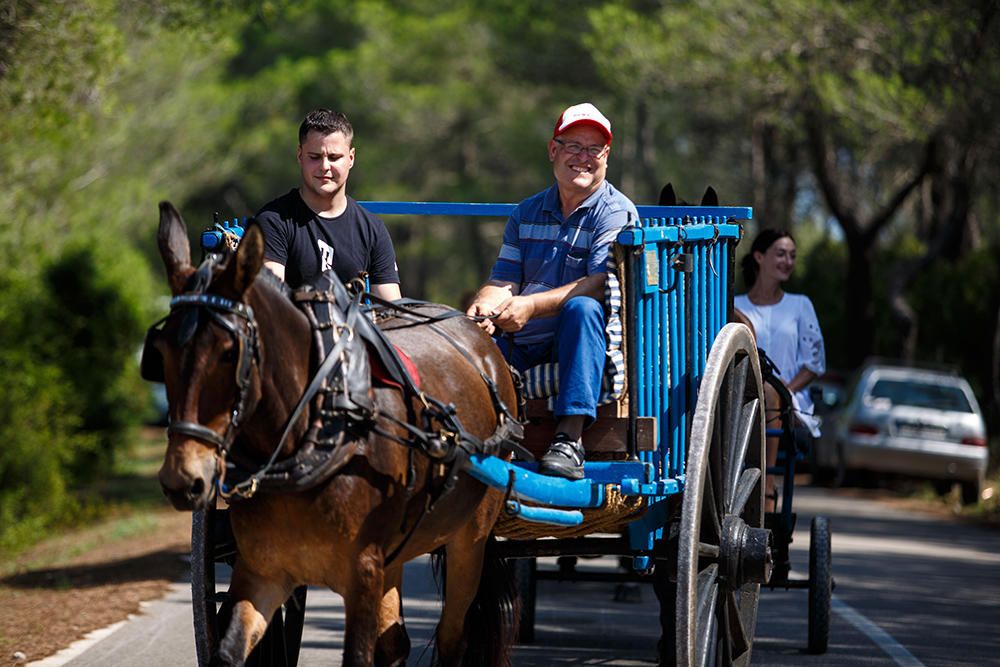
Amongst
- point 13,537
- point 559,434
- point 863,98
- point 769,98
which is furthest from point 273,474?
point 769,98

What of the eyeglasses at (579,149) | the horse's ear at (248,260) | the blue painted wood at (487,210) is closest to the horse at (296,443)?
the horse's ear at (248,260)

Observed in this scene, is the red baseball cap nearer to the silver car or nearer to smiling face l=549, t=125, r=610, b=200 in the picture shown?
smiling face l=549, t=125, r=610, b=200

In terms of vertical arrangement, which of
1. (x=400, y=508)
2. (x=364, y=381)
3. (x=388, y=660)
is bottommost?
(x=388, y=660)

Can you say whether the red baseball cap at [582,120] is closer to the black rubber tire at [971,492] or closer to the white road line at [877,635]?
the white road line at [877,635]

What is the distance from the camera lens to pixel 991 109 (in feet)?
67.4

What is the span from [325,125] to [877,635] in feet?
18.0

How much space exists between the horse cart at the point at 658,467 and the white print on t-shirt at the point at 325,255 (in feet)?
1.77

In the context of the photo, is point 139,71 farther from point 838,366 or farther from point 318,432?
point 318,432

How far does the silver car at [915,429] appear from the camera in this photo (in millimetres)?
20531

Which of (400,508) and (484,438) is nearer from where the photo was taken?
(400,508)

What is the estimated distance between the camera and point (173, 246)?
4801 mm

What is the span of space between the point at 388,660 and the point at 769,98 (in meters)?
21.2

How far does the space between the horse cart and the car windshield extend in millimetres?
14728

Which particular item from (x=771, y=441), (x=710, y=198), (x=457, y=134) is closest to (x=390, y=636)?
(x=710, y=198)
